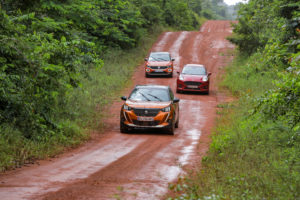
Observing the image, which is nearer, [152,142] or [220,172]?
[220,172]

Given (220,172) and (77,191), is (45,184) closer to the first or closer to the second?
(77,191)

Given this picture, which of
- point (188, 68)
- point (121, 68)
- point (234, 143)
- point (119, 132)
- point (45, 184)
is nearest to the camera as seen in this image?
point (45, 184)

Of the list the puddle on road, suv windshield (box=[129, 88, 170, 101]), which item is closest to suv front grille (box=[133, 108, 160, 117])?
suv windshield (box=[129, 88, 170, 101])

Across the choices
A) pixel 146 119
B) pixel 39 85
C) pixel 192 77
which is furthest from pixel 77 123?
pixel 192 77

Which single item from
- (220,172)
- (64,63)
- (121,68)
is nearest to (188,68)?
(121,68)

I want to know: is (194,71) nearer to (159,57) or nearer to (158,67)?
(158,67)

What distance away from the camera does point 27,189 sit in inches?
292

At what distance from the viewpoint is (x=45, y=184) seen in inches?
308

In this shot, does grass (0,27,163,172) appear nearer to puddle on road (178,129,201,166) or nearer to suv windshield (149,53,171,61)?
suv windshield (149,53,171,61)

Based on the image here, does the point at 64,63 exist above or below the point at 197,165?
above

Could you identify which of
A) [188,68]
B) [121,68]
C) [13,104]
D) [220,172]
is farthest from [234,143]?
[121,68]

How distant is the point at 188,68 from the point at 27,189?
768 inches

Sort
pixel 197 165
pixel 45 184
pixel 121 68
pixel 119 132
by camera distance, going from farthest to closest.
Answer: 1. pixel 121 68
2. pixel 119 132
3. pixel 197 165
4. pixel 45 184

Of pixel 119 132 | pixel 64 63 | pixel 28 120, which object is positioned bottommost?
pixel 119 132
